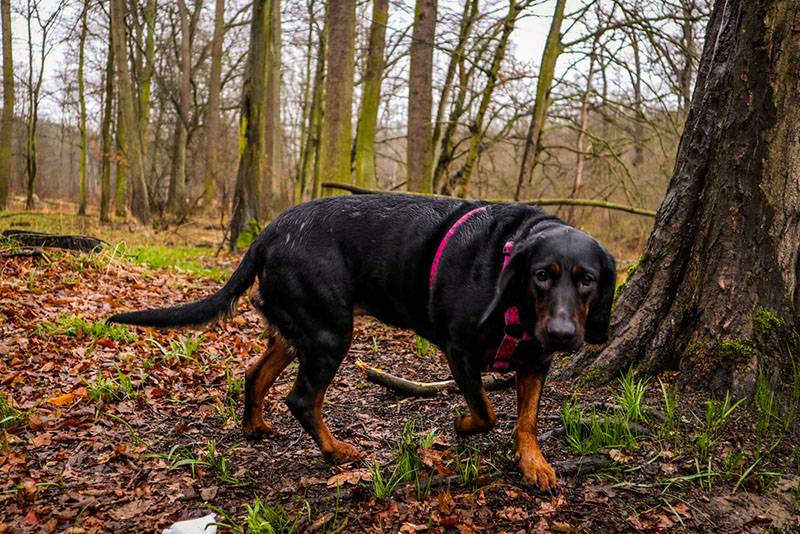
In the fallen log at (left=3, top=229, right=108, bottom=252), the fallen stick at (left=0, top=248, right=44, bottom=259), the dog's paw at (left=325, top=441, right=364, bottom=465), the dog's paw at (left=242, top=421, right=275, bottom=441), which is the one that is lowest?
the dog's paw at (left=242, top=421, right=275, bottom=441)

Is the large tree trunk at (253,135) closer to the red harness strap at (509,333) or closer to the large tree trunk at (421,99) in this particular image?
the large tree trunk at (421,99)

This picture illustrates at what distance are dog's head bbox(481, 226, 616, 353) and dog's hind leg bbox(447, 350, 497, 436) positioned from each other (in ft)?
1.07

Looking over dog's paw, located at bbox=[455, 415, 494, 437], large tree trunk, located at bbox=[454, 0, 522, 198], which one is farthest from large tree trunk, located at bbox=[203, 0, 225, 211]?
dog's paw, located at bbox=[455, 415, 494, 437]

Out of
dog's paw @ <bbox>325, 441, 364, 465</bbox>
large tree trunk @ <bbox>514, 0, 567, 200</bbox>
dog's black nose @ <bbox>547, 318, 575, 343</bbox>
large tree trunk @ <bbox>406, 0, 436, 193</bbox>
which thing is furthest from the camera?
large tree trunk @ <bbox>406, 0, 436, 193</bbox>

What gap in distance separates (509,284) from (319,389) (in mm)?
1200

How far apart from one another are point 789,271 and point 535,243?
172 centimetres

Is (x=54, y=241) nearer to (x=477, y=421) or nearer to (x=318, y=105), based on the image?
(x=477, y=421)

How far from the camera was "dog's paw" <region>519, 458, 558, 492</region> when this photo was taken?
8.70 feet

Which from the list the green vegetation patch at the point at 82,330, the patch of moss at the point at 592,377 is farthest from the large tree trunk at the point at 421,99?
the patch of moss at the point at 592,377

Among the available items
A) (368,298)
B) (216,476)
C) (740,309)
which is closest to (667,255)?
(740,309)

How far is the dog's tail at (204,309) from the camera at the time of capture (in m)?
2.93

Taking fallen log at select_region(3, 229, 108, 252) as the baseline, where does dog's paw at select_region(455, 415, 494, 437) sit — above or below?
below

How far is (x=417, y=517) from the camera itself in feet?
8.23

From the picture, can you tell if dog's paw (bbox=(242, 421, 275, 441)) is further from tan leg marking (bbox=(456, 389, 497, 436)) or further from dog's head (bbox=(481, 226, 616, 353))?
dog's head (bbox=(481, 226, 616, 353))
